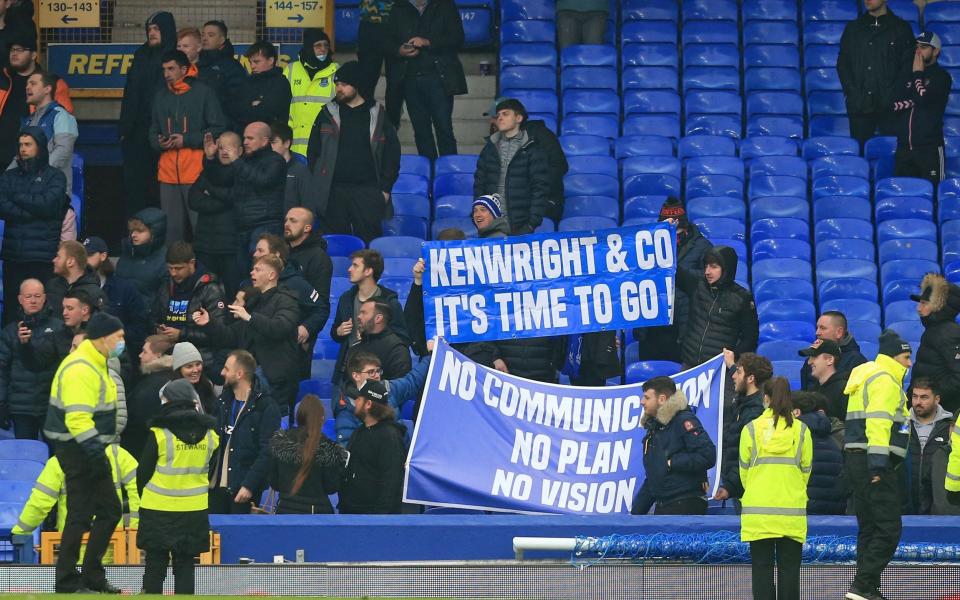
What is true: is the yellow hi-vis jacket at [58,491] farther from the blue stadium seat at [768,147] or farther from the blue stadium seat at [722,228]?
the blue stadium seat at [768,147]

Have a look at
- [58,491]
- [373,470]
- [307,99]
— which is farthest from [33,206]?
[58,491]

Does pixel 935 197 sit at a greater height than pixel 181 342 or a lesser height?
greater

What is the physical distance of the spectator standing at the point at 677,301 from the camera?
48.2 ft

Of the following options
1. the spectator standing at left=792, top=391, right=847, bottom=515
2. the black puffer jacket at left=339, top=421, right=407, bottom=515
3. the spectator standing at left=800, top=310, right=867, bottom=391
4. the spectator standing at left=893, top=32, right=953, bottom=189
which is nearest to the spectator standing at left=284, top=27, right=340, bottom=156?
the spectator standing at left=893, top=32, right=953, bottom=189

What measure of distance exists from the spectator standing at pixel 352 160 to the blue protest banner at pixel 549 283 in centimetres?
232

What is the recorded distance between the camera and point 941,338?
13586 mm

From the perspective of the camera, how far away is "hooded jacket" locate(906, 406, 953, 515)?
41.5 ft

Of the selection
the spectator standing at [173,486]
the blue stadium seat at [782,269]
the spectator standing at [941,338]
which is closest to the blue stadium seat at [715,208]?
the blue stadium seat at [782,269]

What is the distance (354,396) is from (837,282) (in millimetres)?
5011

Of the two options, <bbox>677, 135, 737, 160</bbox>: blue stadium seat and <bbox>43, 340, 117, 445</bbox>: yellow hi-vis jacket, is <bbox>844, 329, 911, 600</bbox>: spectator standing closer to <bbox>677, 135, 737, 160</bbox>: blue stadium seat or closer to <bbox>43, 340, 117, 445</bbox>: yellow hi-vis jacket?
<bbox>43, 340, 117, 445</bbox>: yellow hi-vis jacket

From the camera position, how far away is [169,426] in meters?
10.6

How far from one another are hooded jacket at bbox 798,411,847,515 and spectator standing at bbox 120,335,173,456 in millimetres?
4420

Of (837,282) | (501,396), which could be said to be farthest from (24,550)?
(837,282)

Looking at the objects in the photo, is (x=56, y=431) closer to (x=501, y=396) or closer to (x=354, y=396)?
(x=354, y=396)
